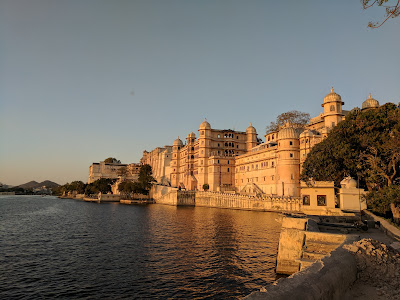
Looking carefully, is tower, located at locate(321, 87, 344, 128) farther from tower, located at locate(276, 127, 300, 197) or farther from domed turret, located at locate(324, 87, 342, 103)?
tower, located at locate(276, 127, 300, 197)

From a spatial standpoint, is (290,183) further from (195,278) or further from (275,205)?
(195,278)

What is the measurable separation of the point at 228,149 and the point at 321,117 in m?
Answer: 34.3

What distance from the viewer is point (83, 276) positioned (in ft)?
60.6

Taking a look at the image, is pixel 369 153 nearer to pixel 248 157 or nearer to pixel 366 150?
pixel 366 150

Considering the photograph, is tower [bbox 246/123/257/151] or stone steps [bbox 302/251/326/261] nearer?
stone steps [bbox 302/251/326/261]

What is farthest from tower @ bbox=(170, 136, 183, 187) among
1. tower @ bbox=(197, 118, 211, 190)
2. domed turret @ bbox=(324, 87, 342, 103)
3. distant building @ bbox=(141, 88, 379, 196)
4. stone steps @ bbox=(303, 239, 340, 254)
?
stone steps @ bbox=(303, 239, 340, 254)

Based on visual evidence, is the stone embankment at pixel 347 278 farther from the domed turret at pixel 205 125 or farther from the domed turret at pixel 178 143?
the domed turret at pixel 178 143

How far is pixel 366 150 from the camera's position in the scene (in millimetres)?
37094

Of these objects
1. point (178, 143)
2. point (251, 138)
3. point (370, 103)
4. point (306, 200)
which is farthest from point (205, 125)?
point (306, 200)

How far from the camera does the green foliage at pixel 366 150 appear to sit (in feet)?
101

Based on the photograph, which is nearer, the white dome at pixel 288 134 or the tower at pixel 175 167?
the white dome at pixel 288 134

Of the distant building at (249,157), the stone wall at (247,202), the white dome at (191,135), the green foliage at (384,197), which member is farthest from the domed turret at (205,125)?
the green foliage at (384,197)

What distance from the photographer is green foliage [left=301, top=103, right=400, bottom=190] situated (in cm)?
3074

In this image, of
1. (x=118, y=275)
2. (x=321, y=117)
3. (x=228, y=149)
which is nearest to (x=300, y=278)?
(x=118, y=275)
